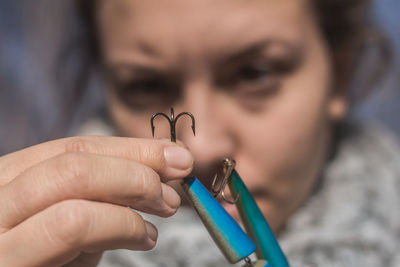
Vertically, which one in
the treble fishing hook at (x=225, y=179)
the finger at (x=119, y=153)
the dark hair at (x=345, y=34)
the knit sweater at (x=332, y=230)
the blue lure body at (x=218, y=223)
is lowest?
the blue lure body at (x=218, y=223)

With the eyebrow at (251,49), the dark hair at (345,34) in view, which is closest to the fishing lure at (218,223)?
the eyebrow at (251,49)

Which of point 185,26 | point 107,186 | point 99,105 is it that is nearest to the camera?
point 107,186

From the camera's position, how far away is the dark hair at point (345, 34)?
699 millimetres

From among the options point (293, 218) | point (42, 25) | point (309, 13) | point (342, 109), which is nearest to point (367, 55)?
point (342, 109)

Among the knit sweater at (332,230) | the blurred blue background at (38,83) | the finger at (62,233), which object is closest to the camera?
the finger at (62,233)

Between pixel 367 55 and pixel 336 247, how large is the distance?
394 mm

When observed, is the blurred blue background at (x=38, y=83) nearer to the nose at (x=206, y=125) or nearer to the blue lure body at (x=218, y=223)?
the nose at (x=206, y=125)

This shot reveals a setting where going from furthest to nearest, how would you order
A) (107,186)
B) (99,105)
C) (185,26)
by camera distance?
(99,105) < (185,26) < (107,186)

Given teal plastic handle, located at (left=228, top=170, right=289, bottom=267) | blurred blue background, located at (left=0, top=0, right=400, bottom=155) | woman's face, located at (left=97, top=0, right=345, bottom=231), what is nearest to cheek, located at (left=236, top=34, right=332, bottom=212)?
woman's face, located at (left=97, top=0, right=345, bottom=231)

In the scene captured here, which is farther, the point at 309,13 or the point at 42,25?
the point at 42,25

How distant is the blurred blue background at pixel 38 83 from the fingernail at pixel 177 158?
654 millimetres

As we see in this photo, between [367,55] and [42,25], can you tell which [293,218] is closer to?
[367,55]

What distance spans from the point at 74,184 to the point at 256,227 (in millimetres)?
131

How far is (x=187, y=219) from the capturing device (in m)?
0.68
